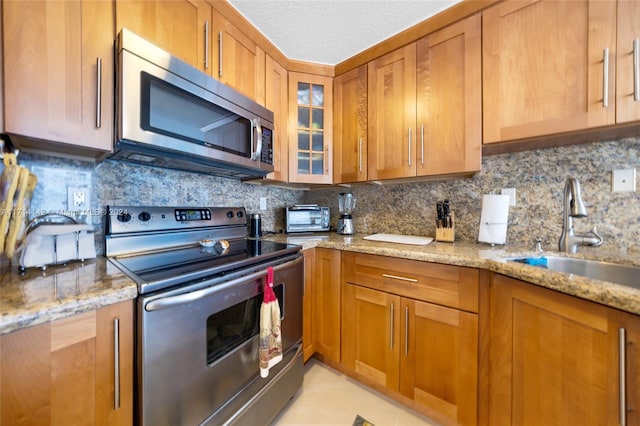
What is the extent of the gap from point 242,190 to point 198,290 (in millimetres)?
1118

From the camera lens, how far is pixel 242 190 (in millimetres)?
1821

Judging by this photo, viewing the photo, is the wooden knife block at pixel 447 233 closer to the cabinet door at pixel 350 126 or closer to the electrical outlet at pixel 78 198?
the cabinet door at pixel 350 126

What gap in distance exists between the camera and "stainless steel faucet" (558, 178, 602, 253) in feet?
3.60

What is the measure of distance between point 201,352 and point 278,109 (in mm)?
1552

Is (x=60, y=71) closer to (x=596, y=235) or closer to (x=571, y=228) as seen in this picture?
(x=571, y=228)

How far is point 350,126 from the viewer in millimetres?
1825

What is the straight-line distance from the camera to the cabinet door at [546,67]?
→ 3.22 feet

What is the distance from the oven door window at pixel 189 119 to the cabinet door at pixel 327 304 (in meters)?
0.84

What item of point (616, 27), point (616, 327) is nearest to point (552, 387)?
point (616, 327)

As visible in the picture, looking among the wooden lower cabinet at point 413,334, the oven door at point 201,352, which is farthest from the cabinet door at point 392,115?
the oven door at point 201,352

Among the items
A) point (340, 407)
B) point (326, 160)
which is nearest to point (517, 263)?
point (340, 407)

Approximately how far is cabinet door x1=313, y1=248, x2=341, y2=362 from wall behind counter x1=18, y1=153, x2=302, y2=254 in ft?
2.61

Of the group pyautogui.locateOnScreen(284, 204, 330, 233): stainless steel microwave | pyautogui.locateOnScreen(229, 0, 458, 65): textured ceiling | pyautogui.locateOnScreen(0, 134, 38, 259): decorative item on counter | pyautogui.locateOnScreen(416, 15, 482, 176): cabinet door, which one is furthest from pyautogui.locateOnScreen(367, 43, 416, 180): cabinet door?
pyautogui.locateOnScreen(0, 134, 38, 259): decorative item on counter

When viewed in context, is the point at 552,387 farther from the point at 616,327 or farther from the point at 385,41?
the point at 385,41
